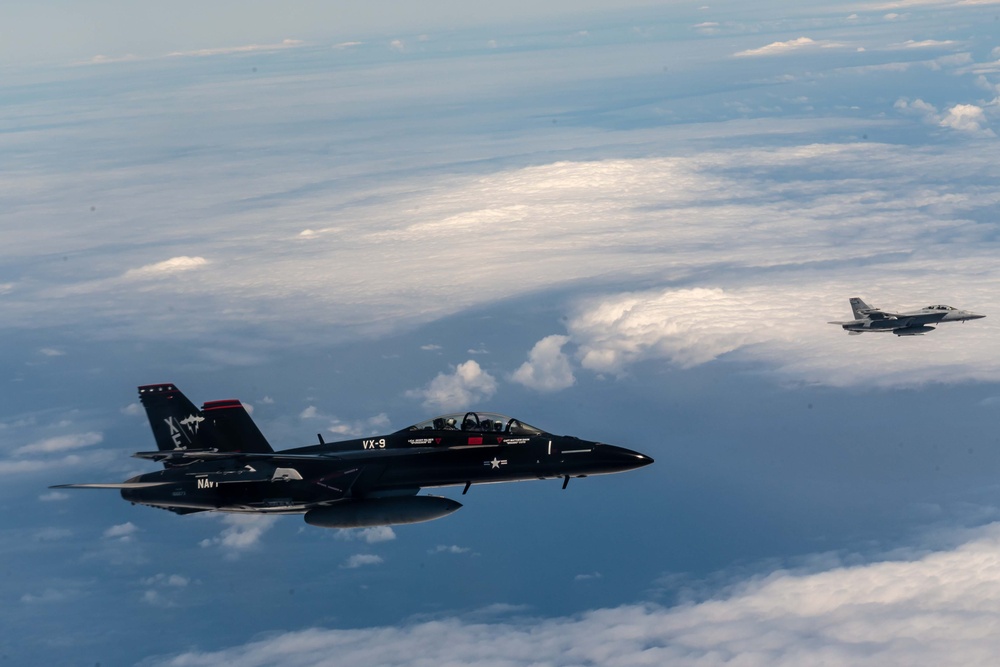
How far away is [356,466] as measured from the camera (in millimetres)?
52469

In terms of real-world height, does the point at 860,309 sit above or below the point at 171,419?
above

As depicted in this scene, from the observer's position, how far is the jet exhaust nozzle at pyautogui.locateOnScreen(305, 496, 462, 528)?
164 ft

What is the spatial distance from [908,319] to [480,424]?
9766cm

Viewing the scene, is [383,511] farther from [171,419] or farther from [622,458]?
[171,419]

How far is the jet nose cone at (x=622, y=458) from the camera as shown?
48688mm

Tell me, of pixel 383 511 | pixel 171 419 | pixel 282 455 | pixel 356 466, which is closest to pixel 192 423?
pixel 171 419

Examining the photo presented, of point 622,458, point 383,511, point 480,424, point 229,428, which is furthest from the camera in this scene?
point 229,428

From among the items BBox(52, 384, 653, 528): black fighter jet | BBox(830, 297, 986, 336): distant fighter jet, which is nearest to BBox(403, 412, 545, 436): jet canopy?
BBox(52, 384, 653, 528): black fighter jet

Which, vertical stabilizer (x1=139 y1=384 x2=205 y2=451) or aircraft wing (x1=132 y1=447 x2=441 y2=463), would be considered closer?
aircraft wing (x1=132 y1=447 x2=441 y2=463)

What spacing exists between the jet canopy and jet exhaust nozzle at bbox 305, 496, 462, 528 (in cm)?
374

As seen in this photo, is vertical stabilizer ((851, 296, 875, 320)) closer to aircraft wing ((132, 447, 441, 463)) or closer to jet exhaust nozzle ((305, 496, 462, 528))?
aircraft wing ((132, 447, 441, 463))

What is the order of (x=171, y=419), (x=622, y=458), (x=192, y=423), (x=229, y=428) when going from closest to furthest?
(x=622, y=458), (x=171, y=419), (x=192, y=423), (x=229, y=428)

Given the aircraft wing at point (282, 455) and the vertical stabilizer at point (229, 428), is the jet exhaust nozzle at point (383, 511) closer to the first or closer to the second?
the aircraft wing at point (282, 455)

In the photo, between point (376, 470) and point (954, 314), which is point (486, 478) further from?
point (954, 314)
